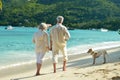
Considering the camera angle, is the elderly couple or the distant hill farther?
the distant hill

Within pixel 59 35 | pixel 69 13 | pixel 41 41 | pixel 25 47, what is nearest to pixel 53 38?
pixel 59 35

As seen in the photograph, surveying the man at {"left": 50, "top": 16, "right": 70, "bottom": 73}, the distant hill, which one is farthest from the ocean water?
the distant hill

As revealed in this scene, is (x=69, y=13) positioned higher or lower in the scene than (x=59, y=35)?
lower

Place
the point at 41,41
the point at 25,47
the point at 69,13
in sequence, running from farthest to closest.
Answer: the point at 69,13 < the point at 25,47 < the point at 41,41

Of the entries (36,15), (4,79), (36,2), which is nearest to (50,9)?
(36,15)

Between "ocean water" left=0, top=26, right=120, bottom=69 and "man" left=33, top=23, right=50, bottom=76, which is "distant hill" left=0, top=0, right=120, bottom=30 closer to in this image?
"ocean water" left=0, top=26, right=120, bottom=69

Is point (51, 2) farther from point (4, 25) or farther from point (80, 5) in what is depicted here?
point (4, 25)

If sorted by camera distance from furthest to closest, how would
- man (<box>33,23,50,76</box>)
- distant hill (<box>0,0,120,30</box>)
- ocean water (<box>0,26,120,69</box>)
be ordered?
distant hill (<box>0,0,120,30</box>) < ocean water (<box>0,26,120,69</box>) < man (<box>33,23,50,76</box>)

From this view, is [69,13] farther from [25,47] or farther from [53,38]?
[53,38]

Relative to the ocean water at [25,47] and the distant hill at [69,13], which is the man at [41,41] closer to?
the ocean water at [25,47]

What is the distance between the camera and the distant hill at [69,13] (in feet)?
493

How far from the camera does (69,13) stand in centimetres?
15725

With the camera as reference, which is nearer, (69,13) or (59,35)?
(59,35)

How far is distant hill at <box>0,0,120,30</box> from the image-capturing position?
150 metres
